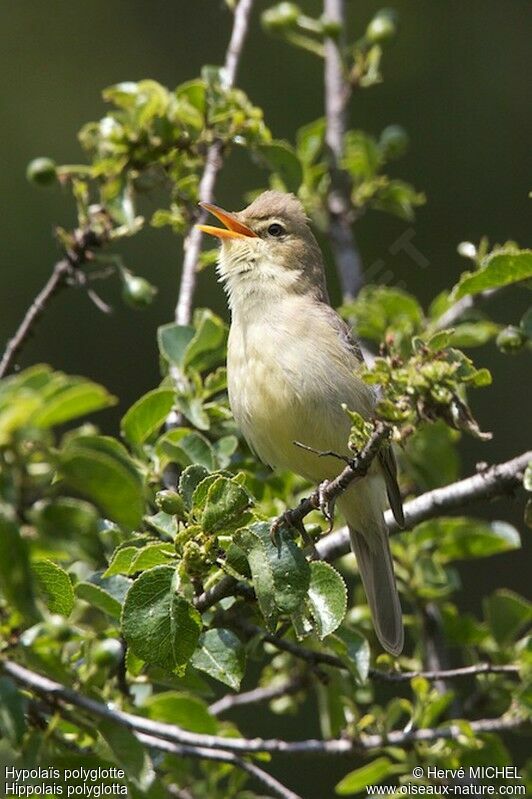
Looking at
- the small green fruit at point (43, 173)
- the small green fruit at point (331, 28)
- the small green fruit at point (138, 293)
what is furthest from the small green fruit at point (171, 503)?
the small green fruit at point (331, 28)

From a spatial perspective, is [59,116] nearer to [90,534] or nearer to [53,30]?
[53,30]

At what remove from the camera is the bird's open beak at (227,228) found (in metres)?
3.97

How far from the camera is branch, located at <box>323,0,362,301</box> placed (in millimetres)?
4652

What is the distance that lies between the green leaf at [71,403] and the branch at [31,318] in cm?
150

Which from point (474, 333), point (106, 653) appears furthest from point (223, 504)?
point (474, 333)

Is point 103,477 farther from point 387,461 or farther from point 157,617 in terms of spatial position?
point 387,461

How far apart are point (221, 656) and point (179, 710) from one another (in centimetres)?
23

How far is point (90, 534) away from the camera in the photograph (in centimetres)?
191

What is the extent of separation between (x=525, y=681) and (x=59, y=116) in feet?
20.3

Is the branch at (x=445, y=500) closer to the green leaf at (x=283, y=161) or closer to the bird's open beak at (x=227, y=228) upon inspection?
the bird's open beak at (x=227, y=228)

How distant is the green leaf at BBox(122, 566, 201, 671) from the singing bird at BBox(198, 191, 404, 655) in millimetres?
1031

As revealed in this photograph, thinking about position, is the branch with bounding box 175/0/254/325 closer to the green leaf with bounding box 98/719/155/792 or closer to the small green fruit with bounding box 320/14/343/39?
the small green fruit with bounding box 320/14/343/39

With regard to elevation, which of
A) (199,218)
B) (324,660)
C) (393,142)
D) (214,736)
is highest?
(393,142)

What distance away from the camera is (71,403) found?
1.81 meters
